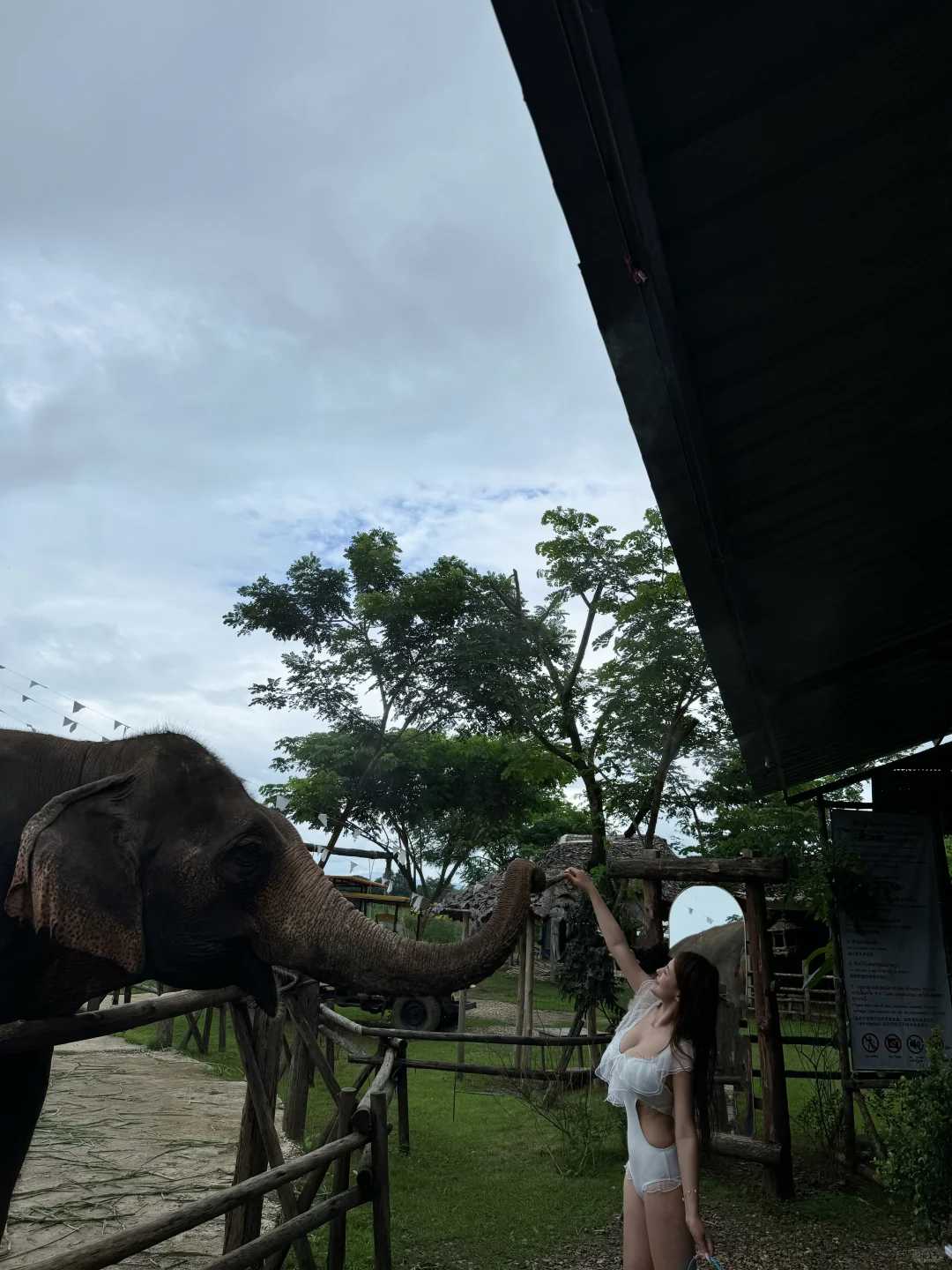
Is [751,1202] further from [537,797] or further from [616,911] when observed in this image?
[537,797]

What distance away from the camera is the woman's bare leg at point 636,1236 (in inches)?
125

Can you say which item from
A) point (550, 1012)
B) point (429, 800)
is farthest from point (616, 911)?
point (429, 800)

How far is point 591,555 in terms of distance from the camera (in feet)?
49.8

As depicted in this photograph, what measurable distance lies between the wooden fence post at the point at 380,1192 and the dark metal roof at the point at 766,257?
2579 mm

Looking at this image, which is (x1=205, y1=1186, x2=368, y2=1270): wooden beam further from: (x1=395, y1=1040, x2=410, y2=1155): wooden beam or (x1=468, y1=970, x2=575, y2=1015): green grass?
(x1=468, y1=970, x2=575, y2=1015): green grass

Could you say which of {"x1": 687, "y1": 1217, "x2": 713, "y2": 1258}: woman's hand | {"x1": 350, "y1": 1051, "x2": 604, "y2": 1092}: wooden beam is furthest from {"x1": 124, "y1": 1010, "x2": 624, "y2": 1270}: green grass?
{"x1": 687, "y1": 1217, "x2": 713, "y2": 1258}: woman's hand

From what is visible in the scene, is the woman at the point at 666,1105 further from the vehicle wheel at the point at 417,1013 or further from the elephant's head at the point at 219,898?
the vehicle wheel at the point at 417,1013

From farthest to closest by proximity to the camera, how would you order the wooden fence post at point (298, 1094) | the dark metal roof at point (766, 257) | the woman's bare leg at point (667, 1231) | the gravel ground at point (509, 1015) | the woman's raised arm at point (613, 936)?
the gravel ground at point (509, 1015)
the wooden fence post at point (298, 1094)
the woman's raised arm at point (613, 936)
the woman's bare leg at point (667, 1231)
the dark metal roof at point (766, 257)

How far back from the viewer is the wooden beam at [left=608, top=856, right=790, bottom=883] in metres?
6.62

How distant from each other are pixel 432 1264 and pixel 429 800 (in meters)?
18.2

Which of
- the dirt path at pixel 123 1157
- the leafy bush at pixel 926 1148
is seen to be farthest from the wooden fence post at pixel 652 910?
the dirt path at pixel 123 1157

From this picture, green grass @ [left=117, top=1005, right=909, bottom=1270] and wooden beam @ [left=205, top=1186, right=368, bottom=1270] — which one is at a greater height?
wooden beam @ [left=205, top=1186, right=368, bottom=1270]

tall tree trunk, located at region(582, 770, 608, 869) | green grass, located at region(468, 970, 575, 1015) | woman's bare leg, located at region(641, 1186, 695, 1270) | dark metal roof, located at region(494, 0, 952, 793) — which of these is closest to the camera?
dark metal roof, located at region(494, 0, 952, 793)

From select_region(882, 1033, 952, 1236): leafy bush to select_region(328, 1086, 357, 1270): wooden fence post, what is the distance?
9.79 ft
